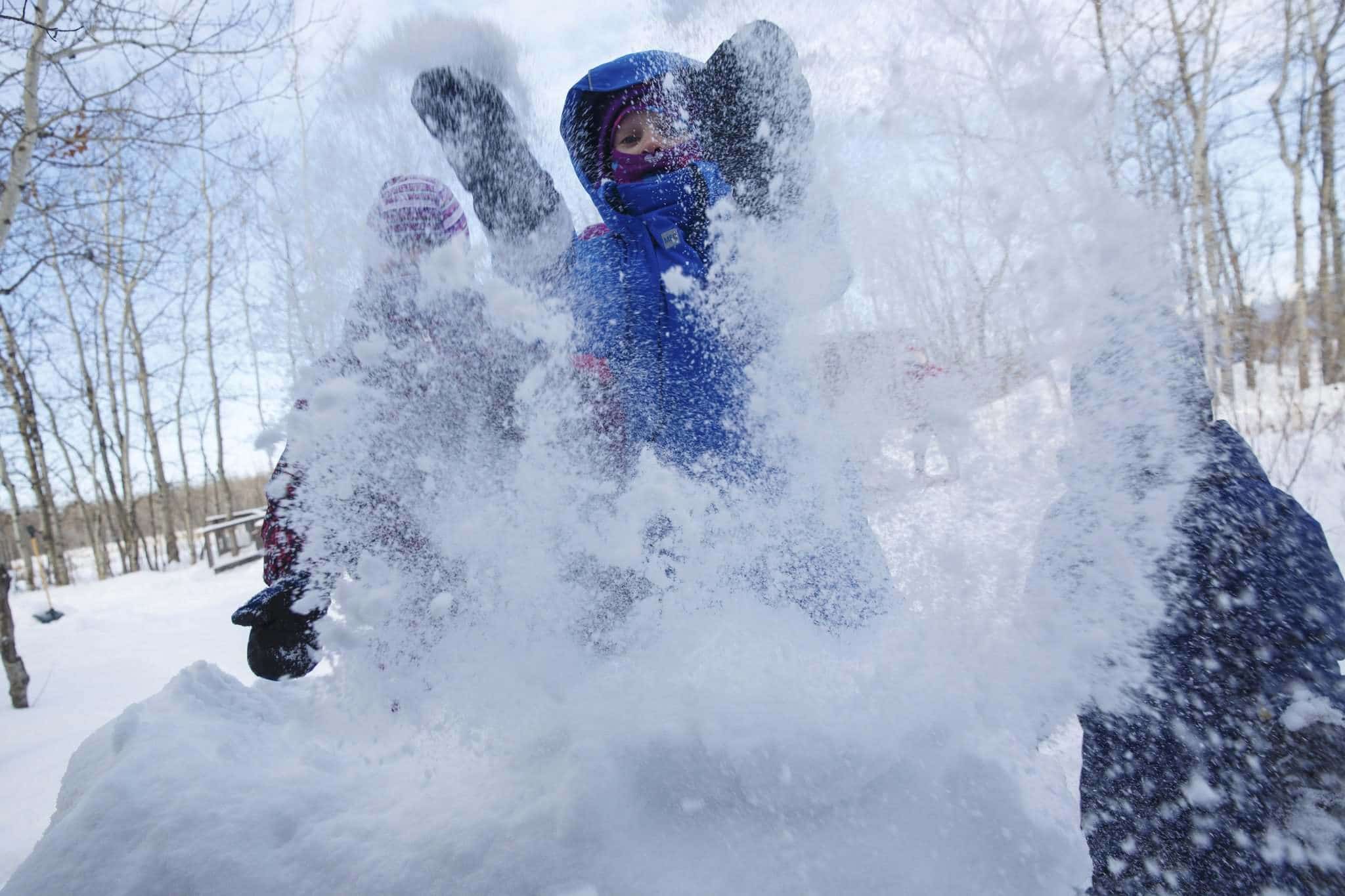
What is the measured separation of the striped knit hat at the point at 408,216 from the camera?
1250 mm

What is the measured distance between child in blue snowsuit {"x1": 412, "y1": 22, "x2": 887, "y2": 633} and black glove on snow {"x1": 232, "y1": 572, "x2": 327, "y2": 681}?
25.7 inches

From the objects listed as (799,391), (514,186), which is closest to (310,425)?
(514,186)

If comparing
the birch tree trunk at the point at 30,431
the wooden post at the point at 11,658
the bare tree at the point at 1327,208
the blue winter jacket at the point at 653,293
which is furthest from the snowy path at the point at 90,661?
the bare tree at the point at 1327,208

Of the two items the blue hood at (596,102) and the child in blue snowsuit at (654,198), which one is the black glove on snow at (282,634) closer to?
the child in blue snowsuit at (654,198)

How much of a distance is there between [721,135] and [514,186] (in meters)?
0.51

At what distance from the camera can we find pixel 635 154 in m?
1.35

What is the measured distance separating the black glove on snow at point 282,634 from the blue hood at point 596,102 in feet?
3.34

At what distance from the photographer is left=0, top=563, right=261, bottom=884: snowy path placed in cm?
192

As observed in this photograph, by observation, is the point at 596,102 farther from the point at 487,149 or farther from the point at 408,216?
the point at 408,216

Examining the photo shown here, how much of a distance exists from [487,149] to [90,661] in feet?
15.4

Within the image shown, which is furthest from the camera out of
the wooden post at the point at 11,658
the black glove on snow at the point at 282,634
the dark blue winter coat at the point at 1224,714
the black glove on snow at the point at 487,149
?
the wooden post at the point at 11,658

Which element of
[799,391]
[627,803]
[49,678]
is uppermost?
[799,391]

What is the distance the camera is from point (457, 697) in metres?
0.93

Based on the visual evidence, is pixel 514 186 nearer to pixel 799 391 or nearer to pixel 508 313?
pixel 508 313
